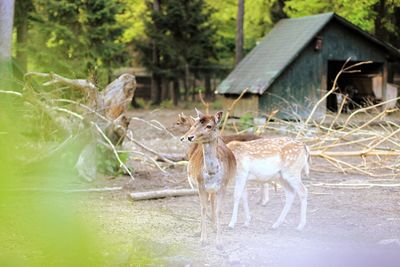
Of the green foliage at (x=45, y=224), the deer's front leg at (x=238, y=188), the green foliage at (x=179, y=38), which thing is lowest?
the deer's front leg at (x=238, y=188)

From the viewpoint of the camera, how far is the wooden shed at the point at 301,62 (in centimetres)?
2132

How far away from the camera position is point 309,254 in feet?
19.7

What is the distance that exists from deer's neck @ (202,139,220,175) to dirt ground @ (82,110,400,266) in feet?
2.51

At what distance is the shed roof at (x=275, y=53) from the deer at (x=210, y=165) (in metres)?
13.9

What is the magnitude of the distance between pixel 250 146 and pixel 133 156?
543 centimetres

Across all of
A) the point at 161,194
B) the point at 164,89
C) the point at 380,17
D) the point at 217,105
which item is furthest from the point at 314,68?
the point at 161,194

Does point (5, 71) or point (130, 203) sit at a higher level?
point (5, 71)

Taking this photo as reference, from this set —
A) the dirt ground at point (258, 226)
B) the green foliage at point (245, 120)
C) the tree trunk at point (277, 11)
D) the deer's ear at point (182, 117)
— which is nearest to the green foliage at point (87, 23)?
the green foliage at point (245, 120)

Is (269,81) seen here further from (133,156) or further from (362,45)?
(133,156)

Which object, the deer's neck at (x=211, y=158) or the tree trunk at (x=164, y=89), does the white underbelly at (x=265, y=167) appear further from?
the tree trunk at (x=164, y=89)

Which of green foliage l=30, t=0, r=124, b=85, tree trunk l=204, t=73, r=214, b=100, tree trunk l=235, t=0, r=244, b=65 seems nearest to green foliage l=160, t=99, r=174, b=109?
tree trunk l=204, t=73, r=214, b=100

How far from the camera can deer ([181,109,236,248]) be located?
6.36 m

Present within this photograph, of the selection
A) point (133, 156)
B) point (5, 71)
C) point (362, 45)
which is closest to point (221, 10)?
point (362, 45)

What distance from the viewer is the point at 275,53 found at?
2233cm
